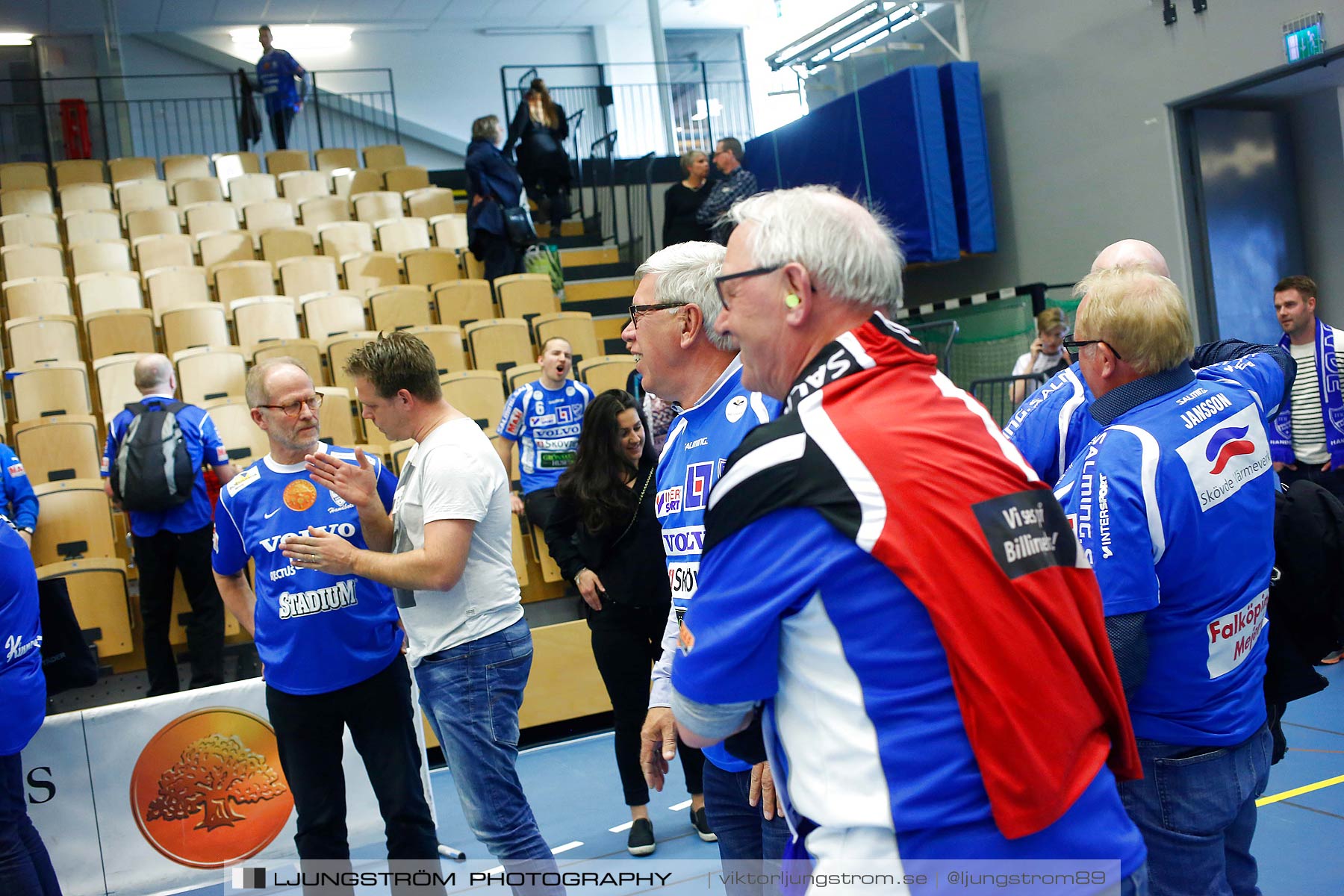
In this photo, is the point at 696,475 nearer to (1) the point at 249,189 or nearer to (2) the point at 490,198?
(2) the point at 490,198

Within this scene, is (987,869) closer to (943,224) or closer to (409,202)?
(943,224)

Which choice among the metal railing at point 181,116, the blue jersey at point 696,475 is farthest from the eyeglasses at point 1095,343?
the metal railing at point 181,116

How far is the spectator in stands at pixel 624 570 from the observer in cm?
359

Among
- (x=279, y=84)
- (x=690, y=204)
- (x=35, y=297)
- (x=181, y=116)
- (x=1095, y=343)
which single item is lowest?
(x=1095, y=343)

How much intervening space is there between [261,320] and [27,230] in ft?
10.3

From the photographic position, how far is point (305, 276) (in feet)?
27.9

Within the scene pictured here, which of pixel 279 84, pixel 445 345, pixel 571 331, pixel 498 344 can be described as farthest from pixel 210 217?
pixel 571 331

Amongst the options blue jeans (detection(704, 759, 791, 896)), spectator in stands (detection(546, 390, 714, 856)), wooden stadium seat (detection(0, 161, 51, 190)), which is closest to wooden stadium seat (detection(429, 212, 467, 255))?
wooden stadium seat (detection(0, 161, 51, 190))

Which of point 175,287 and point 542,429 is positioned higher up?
point 175,287

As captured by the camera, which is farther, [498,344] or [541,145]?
[541,145]

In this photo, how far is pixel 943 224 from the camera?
27.9ft

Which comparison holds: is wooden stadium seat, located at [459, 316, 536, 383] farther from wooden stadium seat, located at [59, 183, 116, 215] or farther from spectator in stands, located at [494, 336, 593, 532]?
wooden stadium seat, located at [59, 183, 116, 215]

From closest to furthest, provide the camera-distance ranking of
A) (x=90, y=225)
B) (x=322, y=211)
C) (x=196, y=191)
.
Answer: (x=90, y=225), (x=322, y=211), (x=196, y=191)

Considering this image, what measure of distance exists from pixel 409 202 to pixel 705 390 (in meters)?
9.26
